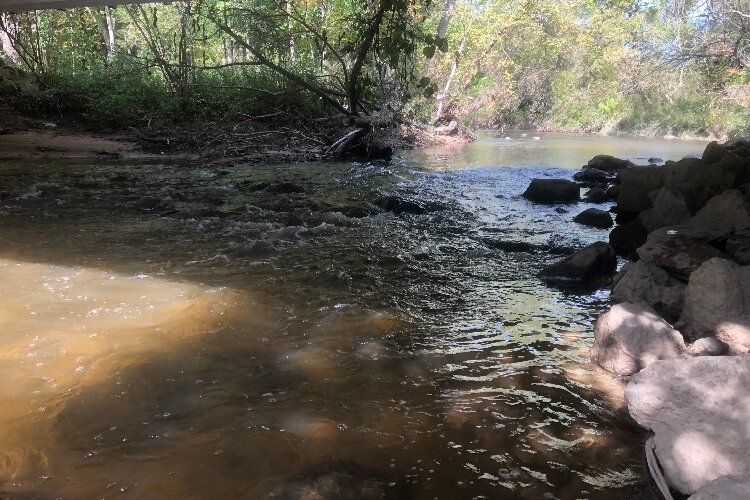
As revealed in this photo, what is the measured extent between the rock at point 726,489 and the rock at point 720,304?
157 centimetres

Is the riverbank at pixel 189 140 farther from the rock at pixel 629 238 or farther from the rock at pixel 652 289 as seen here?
the rock at pixel 652 289

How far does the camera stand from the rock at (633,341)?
296 centimetres

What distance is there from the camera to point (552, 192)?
8.72 m

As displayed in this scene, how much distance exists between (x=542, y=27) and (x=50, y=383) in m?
38.4

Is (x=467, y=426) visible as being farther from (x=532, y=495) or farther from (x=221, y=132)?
(x=221, y=132)

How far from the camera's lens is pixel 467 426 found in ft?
8.19

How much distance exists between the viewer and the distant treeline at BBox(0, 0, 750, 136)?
12.7 metres

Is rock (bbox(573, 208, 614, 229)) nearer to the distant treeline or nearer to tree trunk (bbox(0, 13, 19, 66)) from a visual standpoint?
the distant treeline

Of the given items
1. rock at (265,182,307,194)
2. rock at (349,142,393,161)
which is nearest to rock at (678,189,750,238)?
rock at (265,182,307,194)

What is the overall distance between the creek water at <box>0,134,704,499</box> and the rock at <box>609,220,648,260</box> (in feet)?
1.30

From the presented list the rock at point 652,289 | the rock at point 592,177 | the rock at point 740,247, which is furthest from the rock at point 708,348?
the rock at point 592,177

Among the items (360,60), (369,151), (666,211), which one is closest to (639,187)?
(666,211)

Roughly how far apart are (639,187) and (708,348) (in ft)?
13.2

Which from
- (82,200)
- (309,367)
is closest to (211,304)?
(309,367)
